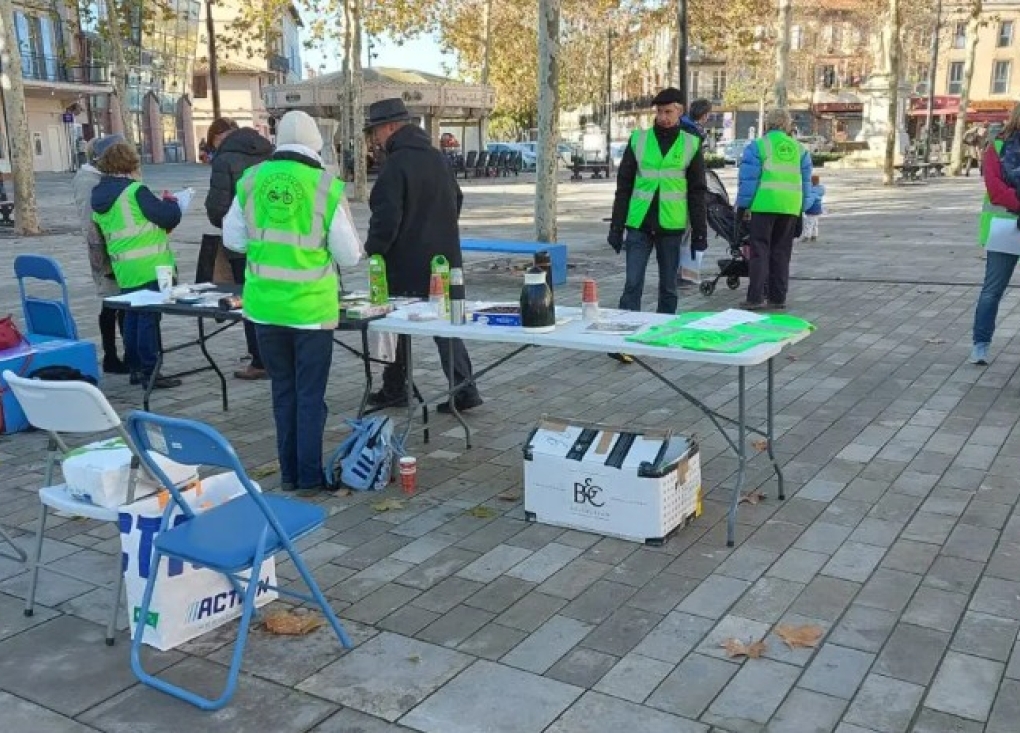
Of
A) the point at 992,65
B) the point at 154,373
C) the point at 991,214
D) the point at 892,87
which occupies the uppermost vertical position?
the point at 992,65

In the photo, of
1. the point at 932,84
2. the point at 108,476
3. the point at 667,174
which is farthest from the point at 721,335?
the point at 932,84

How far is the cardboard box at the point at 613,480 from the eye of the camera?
418 centimetres

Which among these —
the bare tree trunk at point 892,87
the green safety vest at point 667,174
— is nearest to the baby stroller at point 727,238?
the green safety vest at point 667,174

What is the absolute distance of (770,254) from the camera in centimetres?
931

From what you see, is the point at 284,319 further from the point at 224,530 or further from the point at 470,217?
the point at 470,217

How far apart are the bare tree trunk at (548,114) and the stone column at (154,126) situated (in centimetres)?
5434

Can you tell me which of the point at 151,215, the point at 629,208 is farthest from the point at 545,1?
the point at 151,215

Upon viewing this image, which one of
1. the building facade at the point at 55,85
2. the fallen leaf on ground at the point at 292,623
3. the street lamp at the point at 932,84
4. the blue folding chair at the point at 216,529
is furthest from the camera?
the building facade at the point at 55,85

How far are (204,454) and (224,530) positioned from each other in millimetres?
333

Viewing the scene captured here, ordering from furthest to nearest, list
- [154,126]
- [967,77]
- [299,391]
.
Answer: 1. [154,126]
2. [967,77]
3. [299,391]

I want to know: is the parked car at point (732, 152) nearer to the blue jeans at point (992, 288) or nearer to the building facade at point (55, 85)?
the building facade at point (55, 85)

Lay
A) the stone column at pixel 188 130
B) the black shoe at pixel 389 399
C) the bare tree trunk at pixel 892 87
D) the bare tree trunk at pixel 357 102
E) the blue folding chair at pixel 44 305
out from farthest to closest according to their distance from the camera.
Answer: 1. the stone column at pixel 188 130
2. the bare tree trunk at pixel 892 87
3. the bare tree trunk at pixel 357 102
4. the blue folding chair at pixel 44 305
5. the black shoe at pixel 389 399

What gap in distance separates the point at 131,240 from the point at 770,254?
5.65 metres

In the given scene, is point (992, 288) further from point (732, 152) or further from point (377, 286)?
point (732, 152)
